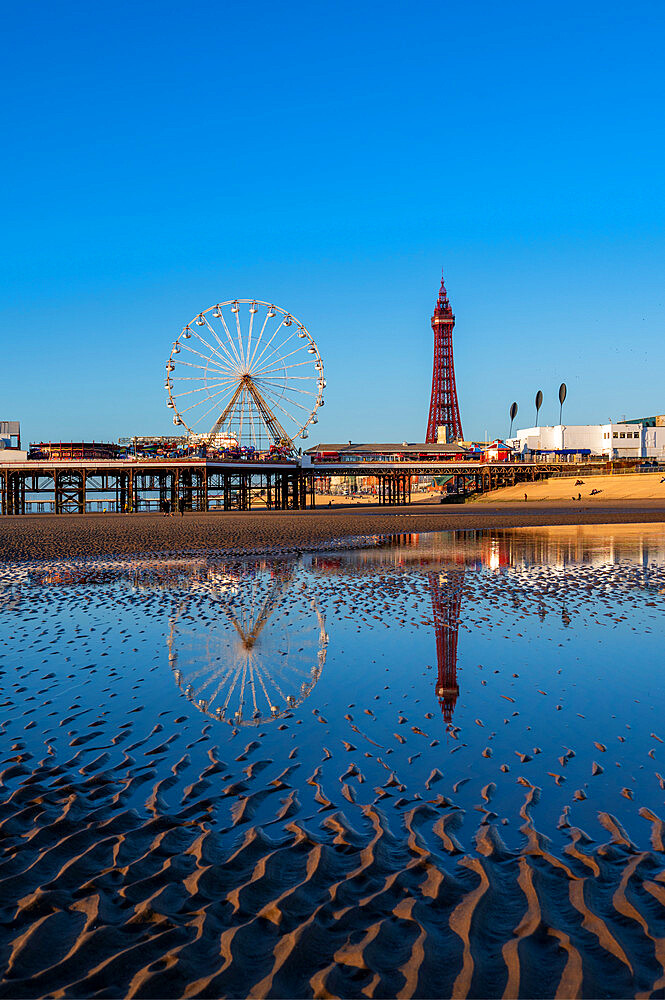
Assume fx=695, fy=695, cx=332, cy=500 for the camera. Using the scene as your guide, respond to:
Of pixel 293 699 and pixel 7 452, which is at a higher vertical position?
pixel 7 452

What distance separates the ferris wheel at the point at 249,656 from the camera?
679 cm

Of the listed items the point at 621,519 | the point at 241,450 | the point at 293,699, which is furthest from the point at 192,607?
the point at 241,450

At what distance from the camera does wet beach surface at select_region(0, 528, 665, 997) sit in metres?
3.00

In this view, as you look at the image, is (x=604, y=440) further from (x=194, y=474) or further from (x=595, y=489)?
(x=194, y=474)

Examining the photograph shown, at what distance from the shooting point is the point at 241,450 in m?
71.4

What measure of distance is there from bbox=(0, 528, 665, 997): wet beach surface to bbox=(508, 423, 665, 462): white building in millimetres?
106861

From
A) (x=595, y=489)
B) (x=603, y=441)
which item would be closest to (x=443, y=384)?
(x=603, y=441)

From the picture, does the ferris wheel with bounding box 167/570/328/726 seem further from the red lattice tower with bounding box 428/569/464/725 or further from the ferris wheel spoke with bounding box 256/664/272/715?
the red lattice tower with bounding box 428/569/464/725

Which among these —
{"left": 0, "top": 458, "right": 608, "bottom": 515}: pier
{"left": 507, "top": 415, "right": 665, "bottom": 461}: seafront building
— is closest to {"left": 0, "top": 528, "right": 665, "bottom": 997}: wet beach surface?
{"left": 0, "top": 458, "right": 608, "bottom": 515}: pier

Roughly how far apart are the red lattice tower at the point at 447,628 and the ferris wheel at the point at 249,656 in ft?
4.53

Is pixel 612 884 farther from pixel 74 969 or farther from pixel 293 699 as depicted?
pixel 293 699

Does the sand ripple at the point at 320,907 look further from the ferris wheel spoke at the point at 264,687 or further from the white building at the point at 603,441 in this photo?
the white building at the point at 603,441

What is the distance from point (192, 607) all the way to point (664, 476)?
67.4m

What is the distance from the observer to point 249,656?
27.5ft
